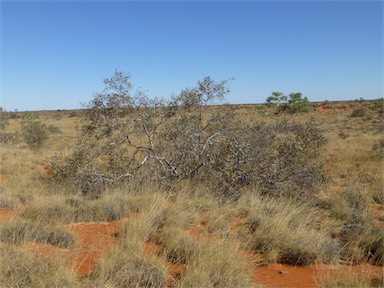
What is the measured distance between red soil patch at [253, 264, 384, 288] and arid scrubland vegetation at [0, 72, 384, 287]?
0.08 ft

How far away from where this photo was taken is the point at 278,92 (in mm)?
45188

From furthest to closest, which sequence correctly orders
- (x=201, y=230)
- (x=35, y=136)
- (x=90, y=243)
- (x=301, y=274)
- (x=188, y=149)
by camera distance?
(x=35, y=136), (x=188, y=149), (x=201, y=230), (x=90, y=243), (x=301, y=274)

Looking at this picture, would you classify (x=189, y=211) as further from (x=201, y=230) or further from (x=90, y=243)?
(x=90, y=243)

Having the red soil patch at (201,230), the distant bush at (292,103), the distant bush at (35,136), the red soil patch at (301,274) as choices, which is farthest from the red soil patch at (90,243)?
the distant bush at (292,103)

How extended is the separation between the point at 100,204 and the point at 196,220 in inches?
68.6

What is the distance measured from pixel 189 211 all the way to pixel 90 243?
1782 mm

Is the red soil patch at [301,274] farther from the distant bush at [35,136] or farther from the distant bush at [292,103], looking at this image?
the distant bush at [292,103]

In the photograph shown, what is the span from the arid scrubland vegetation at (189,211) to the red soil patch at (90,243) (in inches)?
1.0

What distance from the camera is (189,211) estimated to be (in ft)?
19.5

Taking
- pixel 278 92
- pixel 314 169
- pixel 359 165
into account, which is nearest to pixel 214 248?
pixel 314 169

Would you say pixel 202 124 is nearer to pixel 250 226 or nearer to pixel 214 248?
pixel 250 226

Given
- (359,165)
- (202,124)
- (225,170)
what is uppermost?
(202,124)

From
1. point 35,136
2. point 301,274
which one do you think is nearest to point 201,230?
point 301,274

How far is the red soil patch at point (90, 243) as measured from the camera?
157 inches
